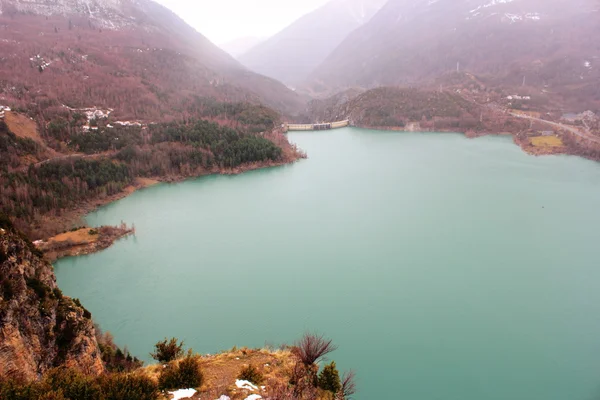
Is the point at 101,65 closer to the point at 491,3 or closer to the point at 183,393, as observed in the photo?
the point at 183,393

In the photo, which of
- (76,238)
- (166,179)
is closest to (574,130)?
(166,179)

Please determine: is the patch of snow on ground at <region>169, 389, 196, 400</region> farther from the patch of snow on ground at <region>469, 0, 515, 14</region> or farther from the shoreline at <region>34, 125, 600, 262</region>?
the patch of snow on ground at <region>469, 0, 515, 14</region>

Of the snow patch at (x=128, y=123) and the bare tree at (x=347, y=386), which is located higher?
the snow patch at (x=128, y=123)

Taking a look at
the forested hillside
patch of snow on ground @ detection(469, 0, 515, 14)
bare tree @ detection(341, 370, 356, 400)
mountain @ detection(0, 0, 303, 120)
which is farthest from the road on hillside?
patch of snow on ground @ detection(469, 0, 515, 14)

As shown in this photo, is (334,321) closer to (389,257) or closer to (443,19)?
(389,257)

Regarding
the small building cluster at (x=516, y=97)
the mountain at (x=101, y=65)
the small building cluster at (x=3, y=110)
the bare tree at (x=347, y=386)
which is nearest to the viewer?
the bare tree at (x=347, y=386)

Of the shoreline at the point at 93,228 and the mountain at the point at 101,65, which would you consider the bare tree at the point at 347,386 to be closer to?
the shoreline at the point at 93,228

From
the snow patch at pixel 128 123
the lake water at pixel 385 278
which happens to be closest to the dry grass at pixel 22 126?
the snow patch at pixel 128 123
